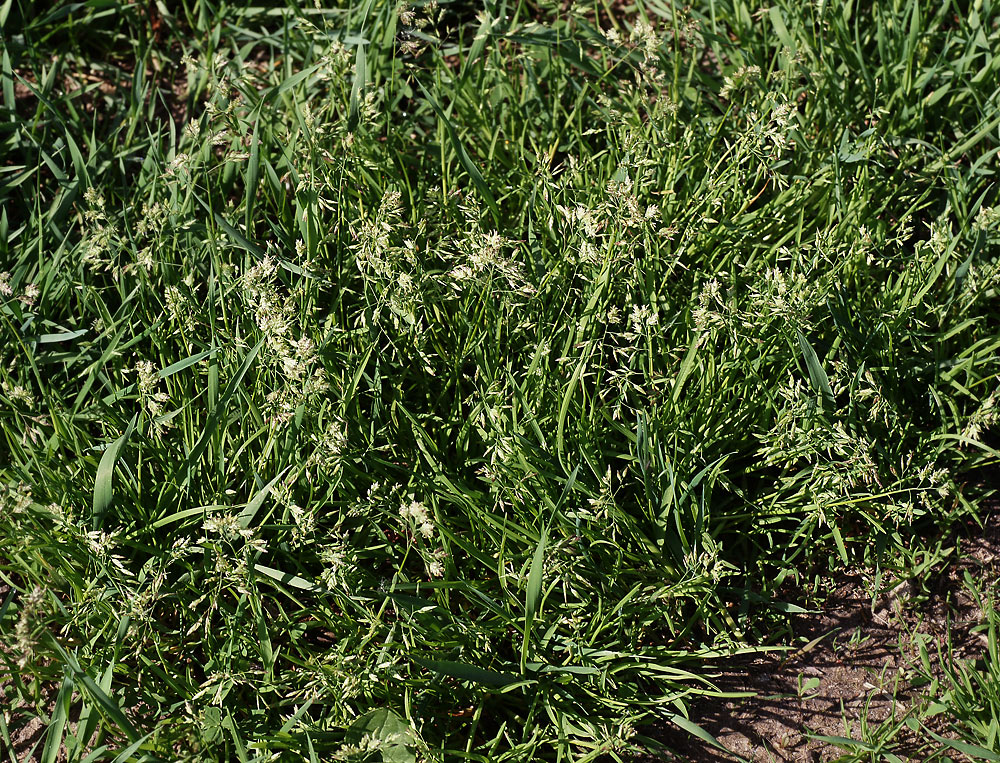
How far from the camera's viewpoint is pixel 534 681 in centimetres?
207

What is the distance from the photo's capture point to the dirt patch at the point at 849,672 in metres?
2.21

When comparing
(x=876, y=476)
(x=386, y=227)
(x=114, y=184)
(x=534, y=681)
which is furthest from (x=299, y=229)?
(x=876, y=476)

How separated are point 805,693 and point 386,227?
1.49 meters

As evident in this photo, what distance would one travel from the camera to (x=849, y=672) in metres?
2.31

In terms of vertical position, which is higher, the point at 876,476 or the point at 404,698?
the point at 876,476

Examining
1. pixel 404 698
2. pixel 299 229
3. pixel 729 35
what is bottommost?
pixel 404 698

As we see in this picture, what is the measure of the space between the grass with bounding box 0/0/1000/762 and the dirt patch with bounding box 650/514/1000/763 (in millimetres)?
82

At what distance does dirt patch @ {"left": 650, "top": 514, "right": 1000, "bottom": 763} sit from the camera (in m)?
2.21

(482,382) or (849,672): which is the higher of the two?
(482,382)

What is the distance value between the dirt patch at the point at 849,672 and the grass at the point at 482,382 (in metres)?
0.08

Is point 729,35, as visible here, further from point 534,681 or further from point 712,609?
point 534,681

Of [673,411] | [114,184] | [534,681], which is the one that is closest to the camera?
[534,681]

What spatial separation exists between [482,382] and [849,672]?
115 cm

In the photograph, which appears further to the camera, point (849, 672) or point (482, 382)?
point (482, 382)
